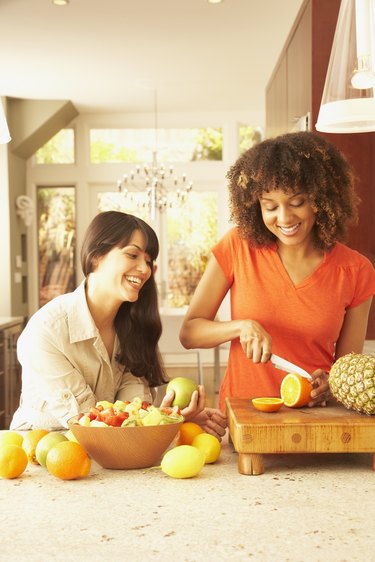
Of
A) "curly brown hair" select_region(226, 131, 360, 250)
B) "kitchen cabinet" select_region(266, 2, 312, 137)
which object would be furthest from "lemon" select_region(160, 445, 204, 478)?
"kitchen cabinet" select_region(266, 2, 312, 137)

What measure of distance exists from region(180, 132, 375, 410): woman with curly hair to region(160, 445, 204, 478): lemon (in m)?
0.47

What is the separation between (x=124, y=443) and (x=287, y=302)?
2.35 ft

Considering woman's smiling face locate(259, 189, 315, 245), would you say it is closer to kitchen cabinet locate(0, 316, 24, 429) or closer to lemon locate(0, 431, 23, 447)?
lemon locate(0, 431, 23, 447)

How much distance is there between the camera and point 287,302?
1924 mm

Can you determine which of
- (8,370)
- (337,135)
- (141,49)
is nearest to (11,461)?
(337,135)

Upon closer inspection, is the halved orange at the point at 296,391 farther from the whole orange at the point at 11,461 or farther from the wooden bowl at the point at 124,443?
the whole orange at the point at 11,461

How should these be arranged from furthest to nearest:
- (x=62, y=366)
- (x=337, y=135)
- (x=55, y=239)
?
(x=55, y=239) < (x=337, y=135) < (x=62, y=366)

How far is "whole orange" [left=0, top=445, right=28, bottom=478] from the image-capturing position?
4.54ft

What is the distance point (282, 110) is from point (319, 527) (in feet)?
13.1

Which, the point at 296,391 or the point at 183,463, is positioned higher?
the point at 296,391

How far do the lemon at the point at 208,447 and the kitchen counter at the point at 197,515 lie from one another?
21 mm

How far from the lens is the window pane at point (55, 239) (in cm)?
835

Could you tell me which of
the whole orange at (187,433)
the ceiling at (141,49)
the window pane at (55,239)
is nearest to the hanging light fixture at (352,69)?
the whole orange at (187,433)

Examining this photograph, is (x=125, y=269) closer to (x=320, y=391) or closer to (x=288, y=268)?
(x=288, y=268)
